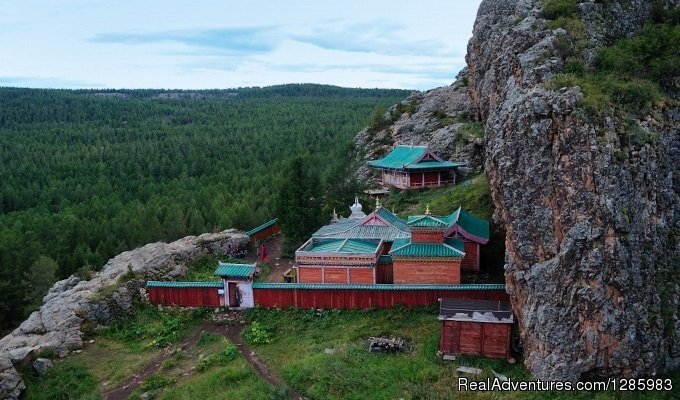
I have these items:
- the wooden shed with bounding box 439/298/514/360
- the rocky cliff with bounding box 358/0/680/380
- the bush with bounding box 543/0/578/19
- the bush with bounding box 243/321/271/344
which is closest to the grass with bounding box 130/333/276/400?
the bush with bounding box 243/321/271/344

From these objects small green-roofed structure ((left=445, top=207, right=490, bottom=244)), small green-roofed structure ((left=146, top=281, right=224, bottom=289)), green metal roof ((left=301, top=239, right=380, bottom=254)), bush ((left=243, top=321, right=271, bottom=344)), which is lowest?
bush ((left=243, top=321, right=271, bottom=344))

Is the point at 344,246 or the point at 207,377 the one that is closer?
the point at 207,377

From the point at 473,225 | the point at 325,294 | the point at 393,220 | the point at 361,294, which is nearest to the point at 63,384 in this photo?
the point at 325,294

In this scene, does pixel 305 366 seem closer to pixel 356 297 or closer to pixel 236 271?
pixel 356 297

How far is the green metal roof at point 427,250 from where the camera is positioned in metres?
23.4

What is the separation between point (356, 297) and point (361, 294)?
257 millimetres

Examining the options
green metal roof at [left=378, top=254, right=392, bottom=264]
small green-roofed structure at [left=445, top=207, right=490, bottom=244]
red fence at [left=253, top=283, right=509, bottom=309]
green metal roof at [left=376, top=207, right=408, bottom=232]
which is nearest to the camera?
red fence at [left=253, top=283, right=509, bottom=309]

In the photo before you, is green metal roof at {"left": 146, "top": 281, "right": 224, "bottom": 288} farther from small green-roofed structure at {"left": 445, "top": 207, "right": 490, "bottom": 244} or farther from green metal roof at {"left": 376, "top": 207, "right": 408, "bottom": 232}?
small green-roofed structure at {"left": 445, "top": 207, "right": 490, "bottom": 244}

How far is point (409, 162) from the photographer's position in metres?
42.0

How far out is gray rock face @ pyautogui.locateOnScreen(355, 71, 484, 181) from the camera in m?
44.2

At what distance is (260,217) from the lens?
43312 mm

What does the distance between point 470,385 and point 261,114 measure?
130 metres

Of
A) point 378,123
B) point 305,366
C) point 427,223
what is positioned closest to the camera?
point 305,366

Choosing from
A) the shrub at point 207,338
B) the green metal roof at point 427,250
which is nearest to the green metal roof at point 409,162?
the green metal roof at point 427,250
